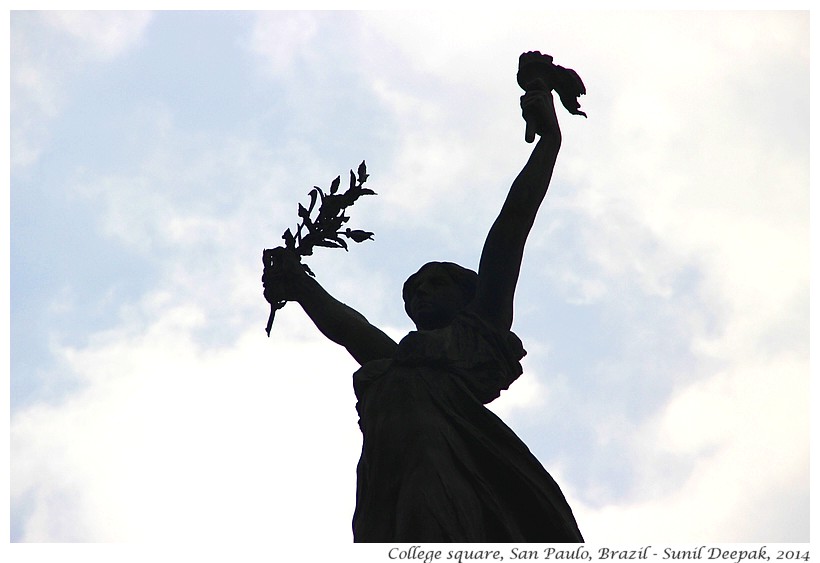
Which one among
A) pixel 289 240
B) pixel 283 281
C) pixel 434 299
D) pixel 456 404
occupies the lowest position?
pixel 456 404

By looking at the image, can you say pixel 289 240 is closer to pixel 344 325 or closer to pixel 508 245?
pixel 344 325

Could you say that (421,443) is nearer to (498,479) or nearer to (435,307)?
(498,479)

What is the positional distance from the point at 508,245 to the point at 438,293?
2.04ft

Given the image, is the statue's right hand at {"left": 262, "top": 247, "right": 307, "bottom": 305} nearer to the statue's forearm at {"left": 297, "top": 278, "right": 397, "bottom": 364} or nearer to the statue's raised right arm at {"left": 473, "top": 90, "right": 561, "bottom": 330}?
the statue's forearm at {"left": 297, "top": 278, "right": 397, "bottom": 364}

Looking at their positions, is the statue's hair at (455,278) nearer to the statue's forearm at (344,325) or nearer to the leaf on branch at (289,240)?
the statue's forearm at (344,325)

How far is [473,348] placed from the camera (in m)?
8.17

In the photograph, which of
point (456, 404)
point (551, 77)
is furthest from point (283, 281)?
point (551, 77)

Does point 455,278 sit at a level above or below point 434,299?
above

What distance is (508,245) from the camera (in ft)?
27.4

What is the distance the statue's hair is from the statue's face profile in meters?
0.01

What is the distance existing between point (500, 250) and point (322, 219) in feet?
4.49

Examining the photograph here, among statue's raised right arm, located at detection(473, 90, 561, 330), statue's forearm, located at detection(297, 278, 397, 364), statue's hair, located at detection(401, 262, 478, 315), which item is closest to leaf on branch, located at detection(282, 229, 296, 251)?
statue's forearm, located at detection(297, 278, 397, 364)

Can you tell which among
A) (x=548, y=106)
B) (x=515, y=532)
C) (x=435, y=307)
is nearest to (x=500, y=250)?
(x=435, y=307)

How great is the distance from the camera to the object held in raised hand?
915 cm
